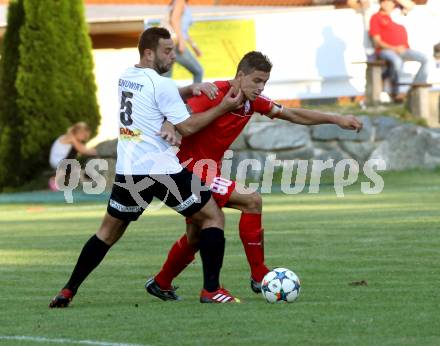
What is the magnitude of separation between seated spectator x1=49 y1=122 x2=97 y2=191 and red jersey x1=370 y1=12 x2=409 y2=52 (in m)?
5.44

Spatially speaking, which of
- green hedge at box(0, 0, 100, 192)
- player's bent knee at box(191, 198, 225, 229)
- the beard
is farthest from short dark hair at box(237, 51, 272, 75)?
green hedge at box(0, 0, 100, 192)

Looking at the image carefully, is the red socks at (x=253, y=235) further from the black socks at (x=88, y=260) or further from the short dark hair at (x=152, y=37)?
the short dark hair at (x=152, y=37)

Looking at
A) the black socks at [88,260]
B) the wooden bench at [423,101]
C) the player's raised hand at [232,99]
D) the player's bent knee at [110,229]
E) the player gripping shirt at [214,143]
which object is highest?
the player's raised hand at [232,99]

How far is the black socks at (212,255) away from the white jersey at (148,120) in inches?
19.9

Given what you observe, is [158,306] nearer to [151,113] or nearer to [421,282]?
[151,113]

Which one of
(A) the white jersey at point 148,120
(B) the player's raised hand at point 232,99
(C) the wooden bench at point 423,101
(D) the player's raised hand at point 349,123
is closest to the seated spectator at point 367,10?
(C) the wooden bench at point 423,101

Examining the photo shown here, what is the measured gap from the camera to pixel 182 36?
2397 cm

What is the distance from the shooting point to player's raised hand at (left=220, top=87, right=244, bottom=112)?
9.61 meters

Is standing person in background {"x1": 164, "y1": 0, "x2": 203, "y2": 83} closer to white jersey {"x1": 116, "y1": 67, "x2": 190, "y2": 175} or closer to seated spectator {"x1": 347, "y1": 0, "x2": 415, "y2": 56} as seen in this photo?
seated spectator {"x1": 347, "y1": 0, "x2": 415, "y2": 56}

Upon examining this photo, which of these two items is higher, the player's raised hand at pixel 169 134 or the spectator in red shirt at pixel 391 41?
the player's raised hand at pixel 169 134

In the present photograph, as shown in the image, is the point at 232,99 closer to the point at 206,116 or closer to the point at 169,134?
the point at 206,116

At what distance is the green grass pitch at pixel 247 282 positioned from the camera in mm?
8078

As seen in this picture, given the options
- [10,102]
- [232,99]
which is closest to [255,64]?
[232,99]

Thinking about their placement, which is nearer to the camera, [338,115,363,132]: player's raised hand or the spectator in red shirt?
[338,115,363,132]: player's raised hand
